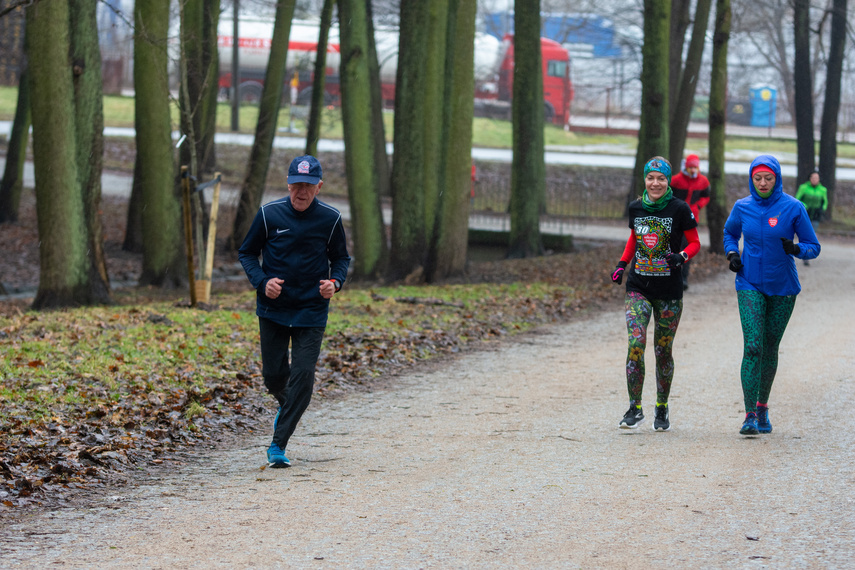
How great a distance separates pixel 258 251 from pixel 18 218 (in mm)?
21849

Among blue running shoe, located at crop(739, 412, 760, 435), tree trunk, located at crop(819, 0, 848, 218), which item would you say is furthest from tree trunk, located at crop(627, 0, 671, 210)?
tree trunk, located at crop(819, 0, 848, 218)

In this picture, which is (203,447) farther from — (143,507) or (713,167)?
(713,167)

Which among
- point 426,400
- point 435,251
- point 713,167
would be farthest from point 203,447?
point 713,167

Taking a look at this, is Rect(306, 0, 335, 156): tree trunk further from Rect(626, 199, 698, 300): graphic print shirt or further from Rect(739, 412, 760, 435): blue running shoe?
Rect(739, 412, 760, 435): blue running shoe

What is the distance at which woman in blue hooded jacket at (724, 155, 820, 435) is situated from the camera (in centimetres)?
731

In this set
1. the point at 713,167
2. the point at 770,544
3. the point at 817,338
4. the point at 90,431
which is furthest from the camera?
the point at 713,167

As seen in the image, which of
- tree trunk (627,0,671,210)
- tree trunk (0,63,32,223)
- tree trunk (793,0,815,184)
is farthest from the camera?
tree trunk (793,0,815,184)

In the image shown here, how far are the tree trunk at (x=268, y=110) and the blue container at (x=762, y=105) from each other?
40.1 m

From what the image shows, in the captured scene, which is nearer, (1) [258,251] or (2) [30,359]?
(1) [258,251]

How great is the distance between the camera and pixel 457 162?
17172 millimetres

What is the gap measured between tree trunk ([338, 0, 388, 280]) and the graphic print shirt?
32.3ft

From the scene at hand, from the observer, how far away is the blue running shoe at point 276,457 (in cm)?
652

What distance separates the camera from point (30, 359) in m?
8.93

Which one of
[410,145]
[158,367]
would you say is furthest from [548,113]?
[158,367]
